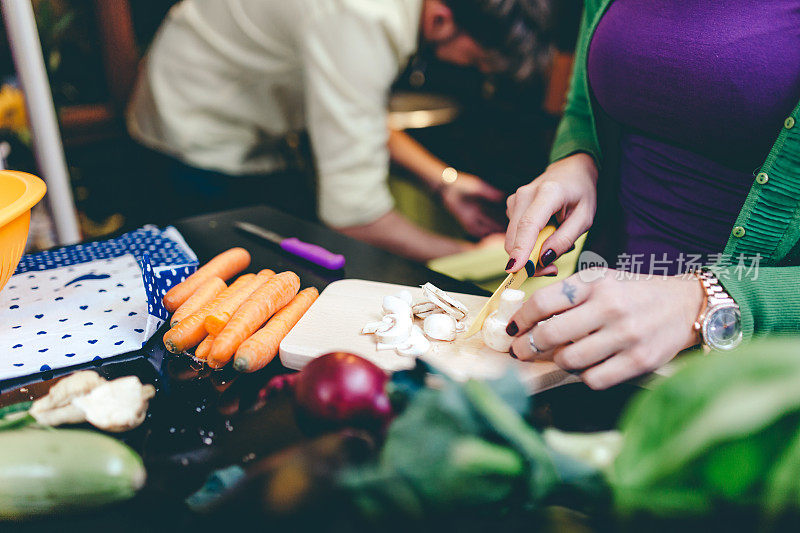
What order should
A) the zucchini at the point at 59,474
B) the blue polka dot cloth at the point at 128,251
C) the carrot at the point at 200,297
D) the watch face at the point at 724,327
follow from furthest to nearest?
the blue polka dot cloth at the point at 128,251
the carrot at the point at 200,297
the watch face at the point at 724,327
the zucchini at the point at 59,474

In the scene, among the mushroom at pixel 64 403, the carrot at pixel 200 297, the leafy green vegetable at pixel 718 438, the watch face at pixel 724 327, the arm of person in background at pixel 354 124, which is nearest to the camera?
the leafy green vegetable at pixel 718 438

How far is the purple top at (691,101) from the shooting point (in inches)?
33.0

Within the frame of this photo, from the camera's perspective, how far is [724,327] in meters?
0.72

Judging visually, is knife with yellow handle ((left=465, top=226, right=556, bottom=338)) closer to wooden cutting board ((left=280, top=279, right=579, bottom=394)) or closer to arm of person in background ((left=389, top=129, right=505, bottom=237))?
wooden cutting board ((left=280, top=279, right=579, bottom=394))

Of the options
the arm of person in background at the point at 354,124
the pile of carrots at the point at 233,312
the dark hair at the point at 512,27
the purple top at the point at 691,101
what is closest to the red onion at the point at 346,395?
the pile of carrots at the point at 233,312

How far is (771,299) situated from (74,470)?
81 centimetres

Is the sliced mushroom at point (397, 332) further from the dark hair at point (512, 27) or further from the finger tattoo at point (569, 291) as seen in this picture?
the dark hair at point (512, 27)

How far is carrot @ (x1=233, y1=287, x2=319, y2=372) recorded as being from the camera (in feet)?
2.38

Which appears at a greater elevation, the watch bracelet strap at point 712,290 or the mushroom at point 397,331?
the watch bracelet strap at point 712,290

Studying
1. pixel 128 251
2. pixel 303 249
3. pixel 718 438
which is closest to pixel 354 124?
pixel 303 249

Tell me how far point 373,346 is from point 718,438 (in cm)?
49

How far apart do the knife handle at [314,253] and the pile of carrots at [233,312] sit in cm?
10

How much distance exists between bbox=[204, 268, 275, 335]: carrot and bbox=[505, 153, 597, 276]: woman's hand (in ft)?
1.34

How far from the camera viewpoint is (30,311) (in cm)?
87
